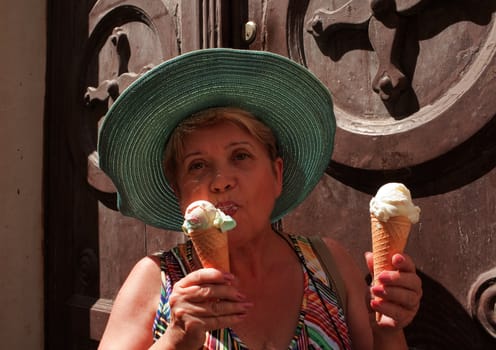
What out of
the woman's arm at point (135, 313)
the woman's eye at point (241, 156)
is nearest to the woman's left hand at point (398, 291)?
the woman's eye at point (241, 156)

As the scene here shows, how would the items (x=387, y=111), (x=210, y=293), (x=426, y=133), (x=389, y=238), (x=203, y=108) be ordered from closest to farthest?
(x=210, y=293) → (x=389, y=238) → (x=203, y=108) → (x=426, y=133) → (x=387, y=111)

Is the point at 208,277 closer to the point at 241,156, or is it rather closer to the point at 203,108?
the point at 241,156

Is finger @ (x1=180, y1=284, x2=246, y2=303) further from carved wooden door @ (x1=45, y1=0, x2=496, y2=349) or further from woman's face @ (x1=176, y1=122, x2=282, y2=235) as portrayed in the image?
carved wooden door @ (x1=45, y1=0, x2=496, y2=349)

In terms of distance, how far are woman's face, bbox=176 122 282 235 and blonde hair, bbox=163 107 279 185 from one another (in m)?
0.02

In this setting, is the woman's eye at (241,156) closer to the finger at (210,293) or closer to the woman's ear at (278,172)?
the woman's ear at (278,172)

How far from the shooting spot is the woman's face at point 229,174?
1.36 m

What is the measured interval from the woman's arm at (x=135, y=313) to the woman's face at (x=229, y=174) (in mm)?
229

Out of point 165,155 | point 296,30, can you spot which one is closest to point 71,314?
point 165,155

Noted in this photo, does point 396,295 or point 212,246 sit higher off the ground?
point 212,246

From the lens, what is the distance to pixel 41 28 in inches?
120

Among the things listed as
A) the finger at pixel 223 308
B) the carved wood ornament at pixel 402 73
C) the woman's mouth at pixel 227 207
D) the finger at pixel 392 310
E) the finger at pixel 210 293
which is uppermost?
the carved wood ornament at pixel 402 73

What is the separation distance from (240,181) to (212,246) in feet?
0.72

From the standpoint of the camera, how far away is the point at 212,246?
1232mm

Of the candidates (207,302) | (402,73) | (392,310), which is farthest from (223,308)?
(402,73)
